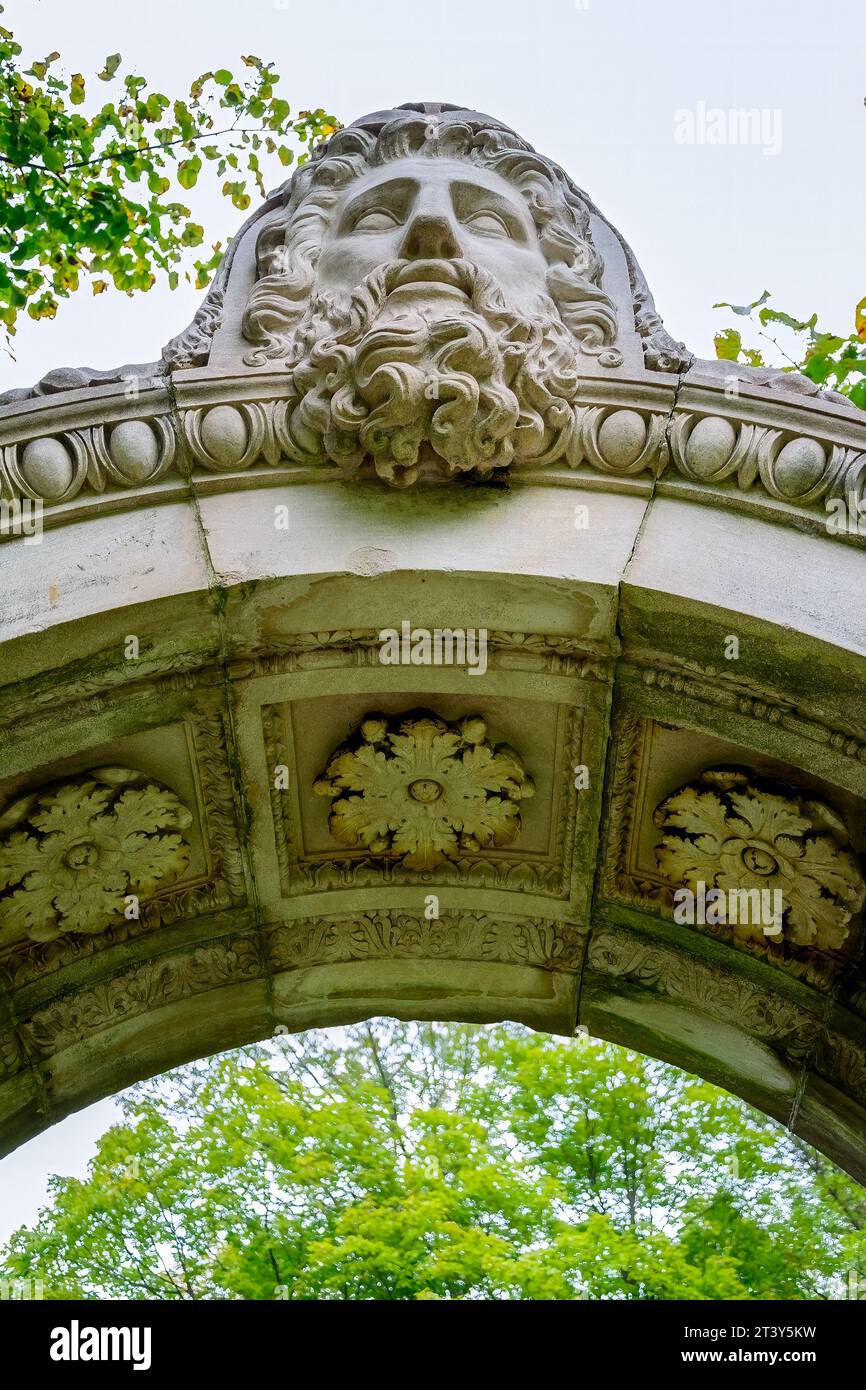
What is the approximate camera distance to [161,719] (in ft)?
12.9

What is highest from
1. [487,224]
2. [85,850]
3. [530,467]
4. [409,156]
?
[409,156]

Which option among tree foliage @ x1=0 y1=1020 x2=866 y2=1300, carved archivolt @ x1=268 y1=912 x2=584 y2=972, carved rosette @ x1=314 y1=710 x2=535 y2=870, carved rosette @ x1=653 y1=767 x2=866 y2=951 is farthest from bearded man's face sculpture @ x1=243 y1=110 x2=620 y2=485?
tree foliage @ x1=0 y1=1020 x2=866 y2=1300

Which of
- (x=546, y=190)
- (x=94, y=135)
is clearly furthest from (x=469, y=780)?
(x=94, y=135)

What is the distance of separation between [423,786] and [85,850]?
1110 mm

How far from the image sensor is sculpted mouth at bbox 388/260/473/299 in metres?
3.88

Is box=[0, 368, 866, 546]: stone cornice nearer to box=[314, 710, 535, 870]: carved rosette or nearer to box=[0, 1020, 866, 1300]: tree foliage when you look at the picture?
box=[314, 710, 535, 870]: carved rosette

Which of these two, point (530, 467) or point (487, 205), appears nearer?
point (530, 467)

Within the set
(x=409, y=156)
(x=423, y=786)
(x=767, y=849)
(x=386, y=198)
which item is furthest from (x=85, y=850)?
(x=409, y=156)

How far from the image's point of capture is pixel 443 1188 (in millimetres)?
10125

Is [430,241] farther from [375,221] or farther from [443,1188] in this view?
[443,1188]

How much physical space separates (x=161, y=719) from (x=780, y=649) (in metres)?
1.88

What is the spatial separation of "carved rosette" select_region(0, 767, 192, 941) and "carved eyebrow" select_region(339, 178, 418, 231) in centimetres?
212

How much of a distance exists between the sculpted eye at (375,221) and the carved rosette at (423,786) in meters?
1.73
